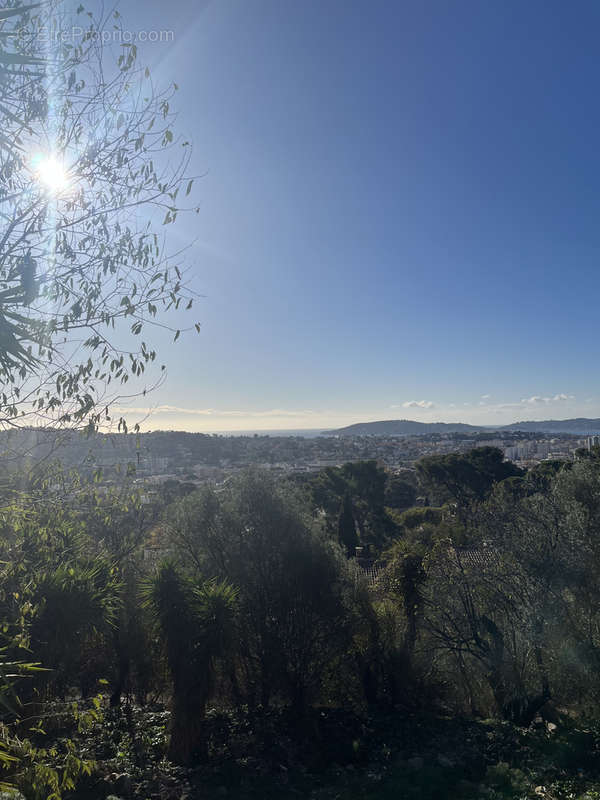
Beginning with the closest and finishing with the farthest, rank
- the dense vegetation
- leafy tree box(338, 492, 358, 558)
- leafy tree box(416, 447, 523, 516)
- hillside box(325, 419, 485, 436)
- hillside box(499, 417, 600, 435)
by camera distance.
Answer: the dense vegetation → leafy tree box(338, 492, 358, 558) → leafy tree box(416, 447, 523, 516) → hillside box(499, 417, 600, 435) → hillside box(325, 419, 485, 436)

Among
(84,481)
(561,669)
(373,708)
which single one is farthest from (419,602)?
(84,481)

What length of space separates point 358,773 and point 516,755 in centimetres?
304

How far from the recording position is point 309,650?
409 inches

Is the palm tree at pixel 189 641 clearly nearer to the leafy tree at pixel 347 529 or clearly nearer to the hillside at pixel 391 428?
the leafy tree at pixel 347 529

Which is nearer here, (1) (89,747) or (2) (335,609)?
(1) (89,747)

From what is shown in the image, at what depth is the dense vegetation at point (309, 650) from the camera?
7613 mm

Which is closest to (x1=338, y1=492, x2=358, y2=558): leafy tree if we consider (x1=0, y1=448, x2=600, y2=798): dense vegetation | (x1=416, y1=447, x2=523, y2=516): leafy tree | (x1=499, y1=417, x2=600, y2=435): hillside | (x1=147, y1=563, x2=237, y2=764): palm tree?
(x1=416, y1=447, x2=523, y2=516): leafy tree

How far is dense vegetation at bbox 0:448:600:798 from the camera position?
7613mm

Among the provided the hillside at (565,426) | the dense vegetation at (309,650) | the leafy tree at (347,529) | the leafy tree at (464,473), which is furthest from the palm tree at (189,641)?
the hillside at (565,426)

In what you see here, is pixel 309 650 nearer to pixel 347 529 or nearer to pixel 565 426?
pixel 347 529

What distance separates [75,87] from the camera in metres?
3.88

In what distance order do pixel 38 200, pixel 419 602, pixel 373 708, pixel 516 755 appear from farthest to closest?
1. pixel 419 602
2. pixel 373 708
3. pixel 516 755
4. pixel 38 200

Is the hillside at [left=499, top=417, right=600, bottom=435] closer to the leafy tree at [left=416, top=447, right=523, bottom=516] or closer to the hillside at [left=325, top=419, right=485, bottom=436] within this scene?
the hillside at [left=325, top=419, right=485, bottom=436]

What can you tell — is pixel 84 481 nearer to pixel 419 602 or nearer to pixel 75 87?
pixel 75 87
